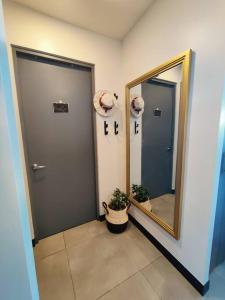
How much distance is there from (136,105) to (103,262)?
1.75m

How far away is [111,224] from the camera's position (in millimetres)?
1844

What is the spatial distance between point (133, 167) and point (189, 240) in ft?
3.15

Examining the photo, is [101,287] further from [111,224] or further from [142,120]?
[142,120]

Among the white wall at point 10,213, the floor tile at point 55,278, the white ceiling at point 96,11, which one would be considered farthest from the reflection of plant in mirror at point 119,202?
the white ceiling at point 96,11

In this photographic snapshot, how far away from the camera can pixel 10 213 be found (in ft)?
1.66

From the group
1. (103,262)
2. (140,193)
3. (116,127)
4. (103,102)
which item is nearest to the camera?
(103,262)

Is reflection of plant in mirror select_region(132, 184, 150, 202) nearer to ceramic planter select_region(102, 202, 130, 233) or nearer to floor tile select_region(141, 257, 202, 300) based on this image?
ceramic planter select_region(102, 202, 130, 233)

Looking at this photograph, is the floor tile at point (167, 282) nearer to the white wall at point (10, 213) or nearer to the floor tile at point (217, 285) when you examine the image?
the floor tile at point (217, 285)

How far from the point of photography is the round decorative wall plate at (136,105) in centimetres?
171

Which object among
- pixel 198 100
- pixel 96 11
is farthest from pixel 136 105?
pixel 96 11

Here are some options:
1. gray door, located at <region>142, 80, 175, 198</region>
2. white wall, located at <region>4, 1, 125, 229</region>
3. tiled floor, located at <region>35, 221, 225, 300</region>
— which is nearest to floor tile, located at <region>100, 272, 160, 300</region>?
tiled floor, located at <region>35, 221, 225, 300</region>

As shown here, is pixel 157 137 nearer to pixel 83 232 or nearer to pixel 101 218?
pixel 101 218

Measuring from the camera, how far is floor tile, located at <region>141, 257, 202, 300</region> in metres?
1.18

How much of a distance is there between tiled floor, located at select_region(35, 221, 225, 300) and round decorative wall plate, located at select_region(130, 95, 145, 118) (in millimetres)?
1504
